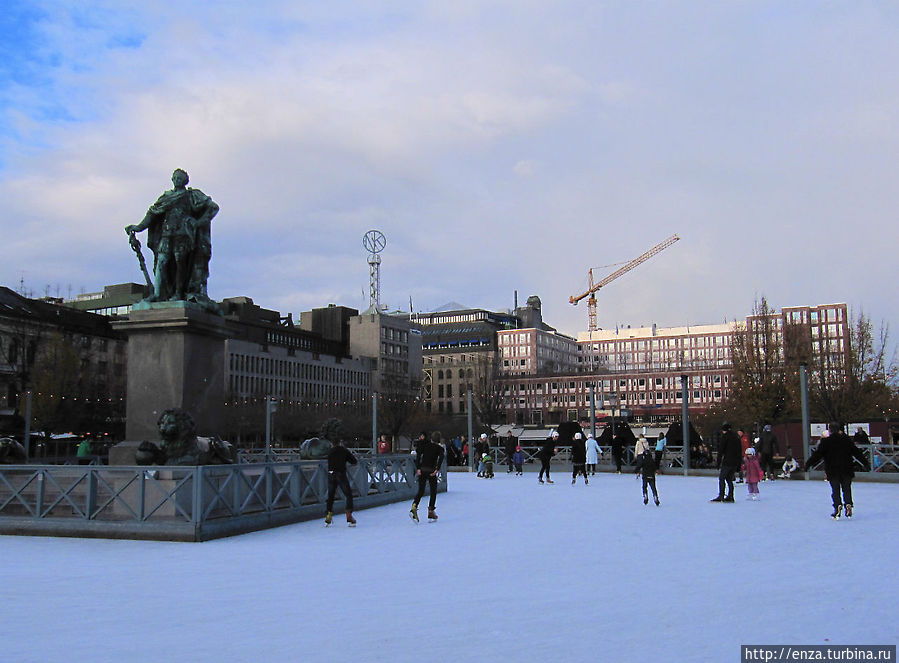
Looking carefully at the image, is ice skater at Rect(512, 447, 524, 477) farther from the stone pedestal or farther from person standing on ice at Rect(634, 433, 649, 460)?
the stone pedestal

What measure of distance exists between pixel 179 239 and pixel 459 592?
868 cm

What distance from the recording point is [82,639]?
6430 mm

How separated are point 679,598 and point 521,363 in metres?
150

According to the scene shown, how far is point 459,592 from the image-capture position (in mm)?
8383

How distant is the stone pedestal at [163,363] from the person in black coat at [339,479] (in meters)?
2.49

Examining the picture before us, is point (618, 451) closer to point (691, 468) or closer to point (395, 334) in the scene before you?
point (691, 468)

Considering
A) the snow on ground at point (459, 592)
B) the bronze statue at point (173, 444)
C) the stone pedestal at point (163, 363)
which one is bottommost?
the snow on ground at point (459, 592)

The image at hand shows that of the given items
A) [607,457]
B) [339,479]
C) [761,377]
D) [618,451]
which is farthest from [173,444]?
[761,377]

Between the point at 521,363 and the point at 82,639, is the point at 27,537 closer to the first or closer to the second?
the point at 82,639

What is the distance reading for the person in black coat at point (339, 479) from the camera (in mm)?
14609

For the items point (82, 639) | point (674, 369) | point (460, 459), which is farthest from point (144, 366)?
point (674, 369)

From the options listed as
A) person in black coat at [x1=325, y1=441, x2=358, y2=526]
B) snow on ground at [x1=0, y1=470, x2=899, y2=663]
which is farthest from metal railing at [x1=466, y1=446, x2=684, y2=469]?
person in black coat at [x1=325, y1=441, x2=358, y2=526]

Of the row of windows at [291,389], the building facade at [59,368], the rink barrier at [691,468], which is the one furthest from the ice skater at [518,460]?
the row of windows at [291,389]

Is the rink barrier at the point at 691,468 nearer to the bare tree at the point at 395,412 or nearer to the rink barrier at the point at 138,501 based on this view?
the rink barrier at the point at 138,501
